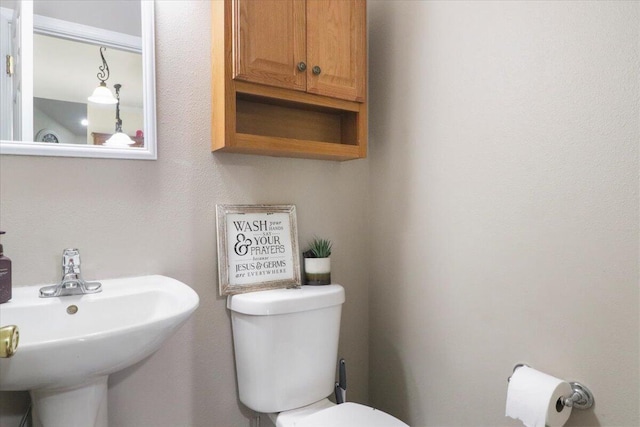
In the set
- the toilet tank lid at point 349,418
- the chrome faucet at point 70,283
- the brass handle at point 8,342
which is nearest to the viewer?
the brass handle at point 8,342

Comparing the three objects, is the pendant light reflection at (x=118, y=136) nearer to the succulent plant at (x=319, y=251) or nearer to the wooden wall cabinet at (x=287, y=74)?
the wooden wall cabinet at (x=287, y=74)

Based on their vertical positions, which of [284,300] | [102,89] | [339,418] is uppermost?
[102,89]

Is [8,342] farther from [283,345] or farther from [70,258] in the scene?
[283,345]

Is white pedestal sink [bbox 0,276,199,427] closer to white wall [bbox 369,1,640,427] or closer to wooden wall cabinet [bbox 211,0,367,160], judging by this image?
wooden wall cabinet [bbox 211,0,367,160]

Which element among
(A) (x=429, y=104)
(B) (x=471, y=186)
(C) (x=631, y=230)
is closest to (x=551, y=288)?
(C) (x=631, y=230)

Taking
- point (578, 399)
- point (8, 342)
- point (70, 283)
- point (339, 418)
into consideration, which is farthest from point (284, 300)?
point (578, 399)

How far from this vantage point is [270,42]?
4.01 feet

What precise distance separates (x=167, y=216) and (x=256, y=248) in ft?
1.08

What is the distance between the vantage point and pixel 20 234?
1031 millimetres

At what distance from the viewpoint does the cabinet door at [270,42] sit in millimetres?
1176

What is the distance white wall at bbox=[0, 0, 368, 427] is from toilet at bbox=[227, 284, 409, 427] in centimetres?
12

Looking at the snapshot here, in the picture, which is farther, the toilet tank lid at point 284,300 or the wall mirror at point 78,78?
the toilet tank lid at point 284,300

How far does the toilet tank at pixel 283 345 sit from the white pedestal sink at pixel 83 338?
276mm

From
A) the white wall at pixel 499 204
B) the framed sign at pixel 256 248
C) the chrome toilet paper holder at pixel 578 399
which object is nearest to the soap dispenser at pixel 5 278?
the framed sign at pixel 256 248
